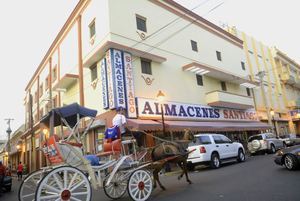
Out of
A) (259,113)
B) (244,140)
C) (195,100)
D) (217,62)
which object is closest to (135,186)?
(195,100)

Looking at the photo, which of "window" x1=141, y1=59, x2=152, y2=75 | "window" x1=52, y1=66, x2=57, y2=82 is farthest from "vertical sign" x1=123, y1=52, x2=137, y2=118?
"window" x1=52, y1=66, x2=57, y2=82

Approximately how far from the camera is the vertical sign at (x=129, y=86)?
15.5m

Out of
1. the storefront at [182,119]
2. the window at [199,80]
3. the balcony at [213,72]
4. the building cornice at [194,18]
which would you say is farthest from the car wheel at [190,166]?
A: the building cornice at [194,18]

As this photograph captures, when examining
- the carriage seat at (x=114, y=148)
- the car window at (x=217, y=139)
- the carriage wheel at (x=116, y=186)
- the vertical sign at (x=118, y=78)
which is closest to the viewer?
the carriage seat at (x=114, y=148)

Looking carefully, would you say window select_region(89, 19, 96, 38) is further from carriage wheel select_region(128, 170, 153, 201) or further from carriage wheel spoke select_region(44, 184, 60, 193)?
carriage wheel spoke select_region(44, 184, 60, 193)

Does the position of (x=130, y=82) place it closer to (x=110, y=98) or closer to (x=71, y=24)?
(x=110, y=98)

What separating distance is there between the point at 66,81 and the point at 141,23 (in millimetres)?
7756

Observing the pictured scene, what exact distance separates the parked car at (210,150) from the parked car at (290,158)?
351cm

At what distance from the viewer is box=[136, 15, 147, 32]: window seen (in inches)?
723

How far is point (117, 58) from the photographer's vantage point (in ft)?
51.3

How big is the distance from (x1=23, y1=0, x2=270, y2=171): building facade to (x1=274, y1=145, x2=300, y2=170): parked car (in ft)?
21.2

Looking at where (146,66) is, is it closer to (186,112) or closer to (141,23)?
(141,23)

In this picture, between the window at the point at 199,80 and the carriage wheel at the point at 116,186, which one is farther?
the window at the point at 199,80

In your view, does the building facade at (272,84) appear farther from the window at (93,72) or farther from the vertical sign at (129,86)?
the window at (93,72)
